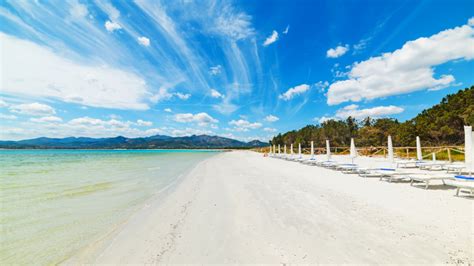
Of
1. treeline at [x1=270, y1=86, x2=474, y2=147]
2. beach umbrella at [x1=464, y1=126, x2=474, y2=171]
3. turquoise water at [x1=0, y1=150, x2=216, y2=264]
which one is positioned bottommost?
turquoise water at [x1=0, y1=150, x2=216, y2=264]

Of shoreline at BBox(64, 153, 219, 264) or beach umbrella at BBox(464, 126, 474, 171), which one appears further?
beach umbrella at BBox(464, 126, 474, 171)

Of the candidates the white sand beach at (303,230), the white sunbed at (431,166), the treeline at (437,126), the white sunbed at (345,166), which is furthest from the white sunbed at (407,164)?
the treeline at (437,126)

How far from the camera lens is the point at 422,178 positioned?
739 centimetres

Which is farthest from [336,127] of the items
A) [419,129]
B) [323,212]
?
[323,212]

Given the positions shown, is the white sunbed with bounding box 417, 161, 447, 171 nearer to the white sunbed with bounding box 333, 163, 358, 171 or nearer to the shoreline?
the white sunbed with bounding box 333, 163, 358, 171

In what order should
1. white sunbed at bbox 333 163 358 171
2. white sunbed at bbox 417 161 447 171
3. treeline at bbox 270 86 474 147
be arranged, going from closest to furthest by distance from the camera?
white sunbed at bbox 417 161 447 171 < white sunbed at bbox 333 163 358 171 < treeline at bbox 270 86 474 147

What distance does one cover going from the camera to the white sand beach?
3.19 metres

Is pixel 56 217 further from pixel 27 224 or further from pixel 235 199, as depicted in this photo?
pixel 235 199

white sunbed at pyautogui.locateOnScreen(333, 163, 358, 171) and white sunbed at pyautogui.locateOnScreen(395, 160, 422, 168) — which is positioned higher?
white sunbed at pyautogui.locateOnScreen(395, 160, 422, 168)

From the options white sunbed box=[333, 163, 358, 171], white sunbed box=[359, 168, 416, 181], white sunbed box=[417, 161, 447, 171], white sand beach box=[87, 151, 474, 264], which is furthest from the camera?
white sunbed box=[333, 163, 358, 171]

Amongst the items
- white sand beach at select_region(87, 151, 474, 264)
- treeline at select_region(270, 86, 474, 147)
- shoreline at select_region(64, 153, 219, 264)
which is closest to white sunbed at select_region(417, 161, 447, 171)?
white sand beach at select_region(87, 151, 474, 264)

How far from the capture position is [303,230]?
4066mm

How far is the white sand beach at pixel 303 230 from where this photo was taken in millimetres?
3191

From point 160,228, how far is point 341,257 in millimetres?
3350
